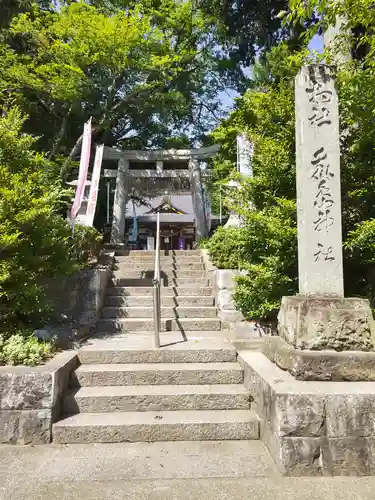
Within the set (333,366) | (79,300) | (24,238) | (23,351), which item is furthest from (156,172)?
(333,366)

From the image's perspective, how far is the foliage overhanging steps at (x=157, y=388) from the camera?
2.95m

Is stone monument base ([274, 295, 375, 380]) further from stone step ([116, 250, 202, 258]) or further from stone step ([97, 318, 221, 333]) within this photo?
stone step ([116, 250, 202, 258])

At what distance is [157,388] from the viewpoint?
340 centimetres

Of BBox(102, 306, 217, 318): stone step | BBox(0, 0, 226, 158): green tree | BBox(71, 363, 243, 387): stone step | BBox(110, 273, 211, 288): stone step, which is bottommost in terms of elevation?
BBox(71, 363, 243, 387): stone step

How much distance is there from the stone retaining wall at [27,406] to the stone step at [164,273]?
389 cm

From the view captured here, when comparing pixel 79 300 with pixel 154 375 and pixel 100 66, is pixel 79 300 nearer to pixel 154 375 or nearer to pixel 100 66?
pixel 154 375

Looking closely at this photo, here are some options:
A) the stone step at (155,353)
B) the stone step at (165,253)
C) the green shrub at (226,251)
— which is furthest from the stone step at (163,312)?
the stone step at (165,253)

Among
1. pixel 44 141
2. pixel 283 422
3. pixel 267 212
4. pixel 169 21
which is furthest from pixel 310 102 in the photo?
pixel 44 141

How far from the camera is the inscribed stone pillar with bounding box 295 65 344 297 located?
3127 millimetres

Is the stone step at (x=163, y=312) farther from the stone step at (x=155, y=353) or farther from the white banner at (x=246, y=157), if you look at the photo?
the white banner at (x=246, y=157)

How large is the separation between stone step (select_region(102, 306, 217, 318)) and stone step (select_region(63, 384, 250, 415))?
204cm

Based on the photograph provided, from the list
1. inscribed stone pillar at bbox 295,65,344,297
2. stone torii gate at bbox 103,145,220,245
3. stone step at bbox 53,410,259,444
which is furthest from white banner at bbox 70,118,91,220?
inscribed stone pillar at bbox 295,65,344,297

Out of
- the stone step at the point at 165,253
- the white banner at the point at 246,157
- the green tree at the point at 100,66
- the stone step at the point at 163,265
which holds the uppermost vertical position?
the green tree at the point at 100,66

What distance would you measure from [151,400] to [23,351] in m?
1.27
